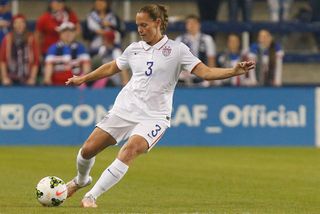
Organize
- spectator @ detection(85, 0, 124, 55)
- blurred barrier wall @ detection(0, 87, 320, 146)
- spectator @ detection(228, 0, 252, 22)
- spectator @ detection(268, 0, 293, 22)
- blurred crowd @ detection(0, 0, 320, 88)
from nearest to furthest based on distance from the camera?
blurred barrier wall @ detection(0, 87, 320, 146), blurred crowd @ detection(0, 0, 320, 88), spectator @ detection(85, 0, 124, 55), spectator @ detection(228, 0, 252, 22), spectator @ detection(268, 0, 293, 22)

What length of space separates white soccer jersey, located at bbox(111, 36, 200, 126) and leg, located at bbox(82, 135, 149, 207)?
13.5 inches

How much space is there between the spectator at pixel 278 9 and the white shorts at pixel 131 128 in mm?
14480

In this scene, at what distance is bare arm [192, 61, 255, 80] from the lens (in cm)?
1052

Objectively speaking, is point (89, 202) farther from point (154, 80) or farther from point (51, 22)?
point (51, 22)

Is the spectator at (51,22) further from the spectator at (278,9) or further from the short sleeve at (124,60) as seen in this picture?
the short sleeve at (124,60)

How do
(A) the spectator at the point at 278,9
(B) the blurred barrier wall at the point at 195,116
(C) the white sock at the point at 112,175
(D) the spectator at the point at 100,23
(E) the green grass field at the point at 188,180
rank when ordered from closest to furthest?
(C) the white sock at the point at 112,175 → (E) the green grass field at the point at 188,180 → (B) the blurred barrier wall at the point at 195,116 → (D) the spectator at the point at 100,23 → (A) the spectator at the point at 278,9

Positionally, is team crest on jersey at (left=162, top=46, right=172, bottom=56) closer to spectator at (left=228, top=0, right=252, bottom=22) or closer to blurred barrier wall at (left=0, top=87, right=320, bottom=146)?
blurred barrier wall at (left=0, top=87, right=320, bottom=146)

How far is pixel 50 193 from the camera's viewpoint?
1121 centimetres

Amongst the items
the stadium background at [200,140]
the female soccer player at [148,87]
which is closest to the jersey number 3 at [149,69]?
the female soccer player at [148,87]

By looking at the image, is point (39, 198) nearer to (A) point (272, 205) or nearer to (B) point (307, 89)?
(A) point (272, 205)

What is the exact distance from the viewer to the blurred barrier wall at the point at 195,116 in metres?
21.0

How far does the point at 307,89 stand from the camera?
22031 mm

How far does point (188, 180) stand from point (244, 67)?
456cm

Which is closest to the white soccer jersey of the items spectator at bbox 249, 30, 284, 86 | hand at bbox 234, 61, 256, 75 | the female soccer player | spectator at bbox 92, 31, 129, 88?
the female soccer player
